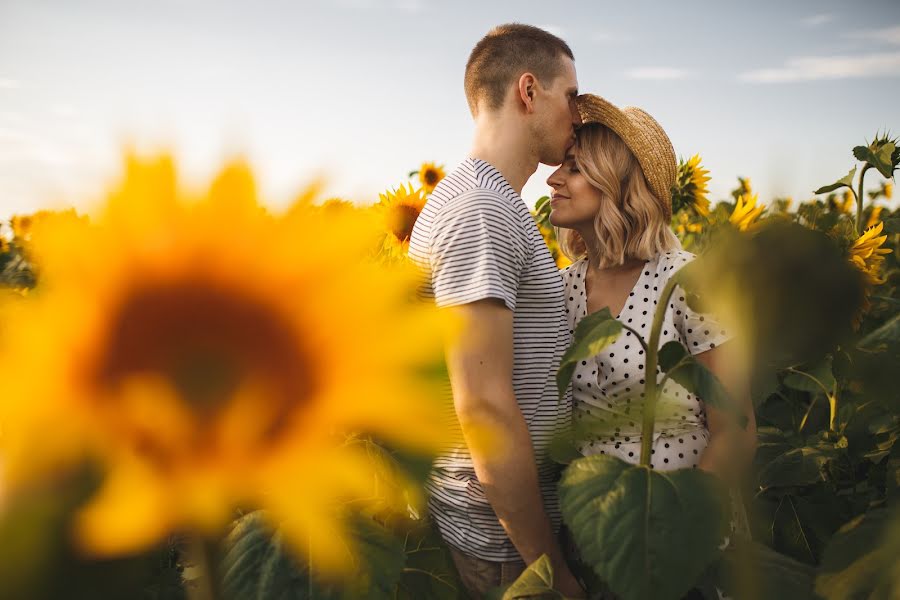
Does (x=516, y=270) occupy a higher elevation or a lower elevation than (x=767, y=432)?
higher

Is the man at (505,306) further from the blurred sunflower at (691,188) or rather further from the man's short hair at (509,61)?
the blurred sunflower at (691,188)

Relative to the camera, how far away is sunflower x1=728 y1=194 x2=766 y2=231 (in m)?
0.37

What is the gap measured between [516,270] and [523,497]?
0.49 m

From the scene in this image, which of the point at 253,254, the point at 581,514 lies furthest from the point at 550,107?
the point at 253,254

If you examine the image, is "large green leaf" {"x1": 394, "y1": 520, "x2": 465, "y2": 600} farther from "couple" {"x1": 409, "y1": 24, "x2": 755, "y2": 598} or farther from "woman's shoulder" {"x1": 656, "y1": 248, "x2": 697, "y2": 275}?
"woman's shoulder" {"x1": 656, "y1": 248, "x2": 697, "y2": 275}

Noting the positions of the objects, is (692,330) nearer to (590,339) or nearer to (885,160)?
(885,160)

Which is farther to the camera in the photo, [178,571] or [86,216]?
[178,571]

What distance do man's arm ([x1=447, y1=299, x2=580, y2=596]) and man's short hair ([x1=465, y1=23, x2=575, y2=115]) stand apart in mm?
928

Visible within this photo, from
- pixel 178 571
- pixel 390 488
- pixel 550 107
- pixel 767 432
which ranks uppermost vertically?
pixel 550 107

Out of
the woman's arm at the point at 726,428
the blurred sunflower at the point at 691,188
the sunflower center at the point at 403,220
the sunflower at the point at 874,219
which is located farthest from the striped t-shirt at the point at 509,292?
the blurred sunflower at the point at 691,188

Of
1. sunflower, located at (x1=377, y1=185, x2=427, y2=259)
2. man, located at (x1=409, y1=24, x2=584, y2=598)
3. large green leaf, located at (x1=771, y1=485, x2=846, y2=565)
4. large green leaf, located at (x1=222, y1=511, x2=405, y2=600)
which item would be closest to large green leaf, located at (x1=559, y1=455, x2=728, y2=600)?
large green leaf, located at (x1=222, y1=511, x2=405, y2=600)

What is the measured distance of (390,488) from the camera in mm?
556

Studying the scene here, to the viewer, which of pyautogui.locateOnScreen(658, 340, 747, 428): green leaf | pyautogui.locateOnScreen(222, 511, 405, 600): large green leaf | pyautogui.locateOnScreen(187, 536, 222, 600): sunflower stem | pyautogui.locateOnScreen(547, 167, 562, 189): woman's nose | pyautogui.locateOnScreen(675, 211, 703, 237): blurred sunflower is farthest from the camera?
pyautogui.locateOnScreen(675, 211, 703, 237): blurred sunflower

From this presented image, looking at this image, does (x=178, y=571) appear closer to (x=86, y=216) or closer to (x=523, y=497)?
(x=86, y=216)
